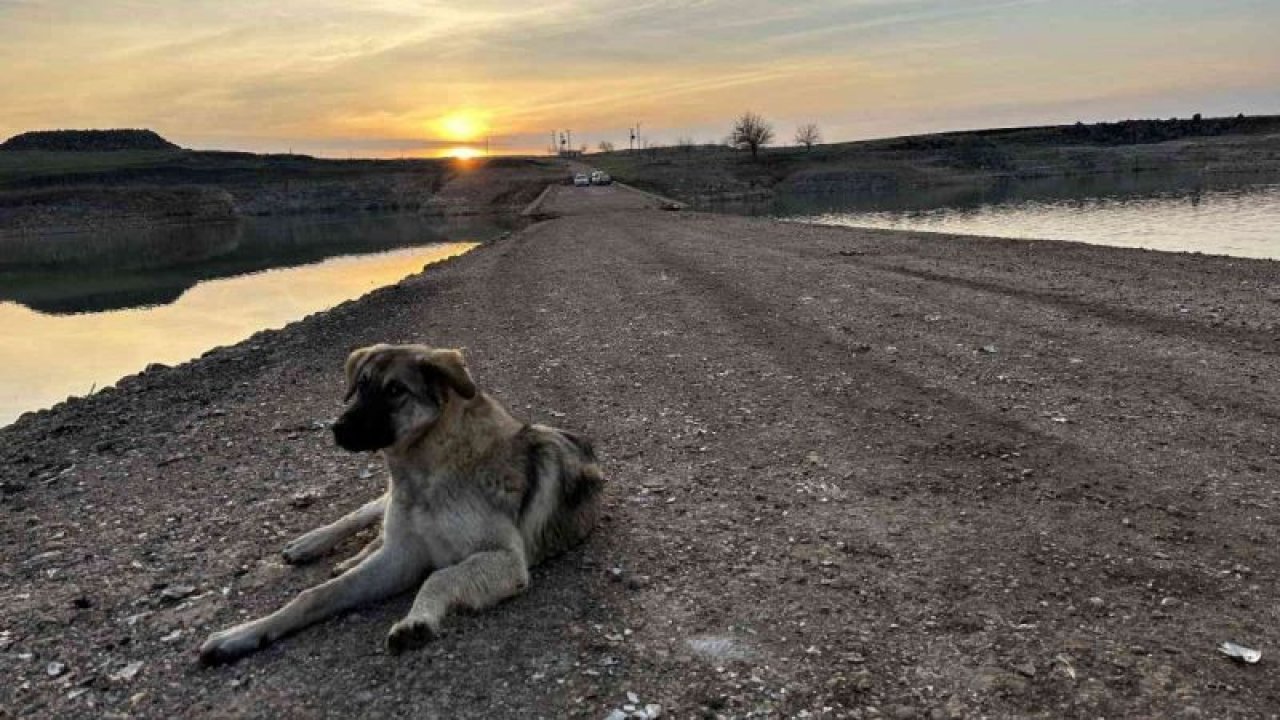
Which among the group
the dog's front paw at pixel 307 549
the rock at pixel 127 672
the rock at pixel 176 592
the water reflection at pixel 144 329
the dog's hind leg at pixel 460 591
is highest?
the dog's hind leg at pixel 460 591

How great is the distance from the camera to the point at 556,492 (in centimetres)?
655

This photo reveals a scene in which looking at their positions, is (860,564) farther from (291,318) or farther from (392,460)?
(291,318)

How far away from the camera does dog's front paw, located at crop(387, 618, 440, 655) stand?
212 inches

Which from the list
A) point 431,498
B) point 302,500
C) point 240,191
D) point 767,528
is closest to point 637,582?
point 767,528

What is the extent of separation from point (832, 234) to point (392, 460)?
99.5 feet

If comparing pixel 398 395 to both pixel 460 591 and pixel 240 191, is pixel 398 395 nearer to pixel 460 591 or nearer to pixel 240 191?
pixel 460 591

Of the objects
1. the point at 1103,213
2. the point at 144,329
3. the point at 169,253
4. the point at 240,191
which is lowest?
the point at 144,329

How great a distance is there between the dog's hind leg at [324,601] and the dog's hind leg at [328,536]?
3.23 feet

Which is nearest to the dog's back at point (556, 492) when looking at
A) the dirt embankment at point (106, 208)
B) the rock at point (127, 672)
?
the rock at point (127, 672)

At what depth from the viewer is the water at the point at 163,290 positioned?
21.9 m

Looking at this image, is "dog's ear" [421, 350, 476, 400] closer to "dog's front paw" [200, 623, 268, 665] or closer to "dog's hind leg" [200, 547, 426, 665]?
"dog's hind leg" [200, 547, 426, 665]

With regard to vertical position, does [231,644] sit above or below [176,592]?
above

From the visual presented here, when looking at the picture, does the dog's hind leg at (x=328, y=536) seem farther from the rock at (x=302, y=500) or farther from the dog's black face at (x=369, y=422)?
the dog's black face at (x=369, y=422)

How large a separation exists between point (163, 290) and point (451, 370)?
3652cm
